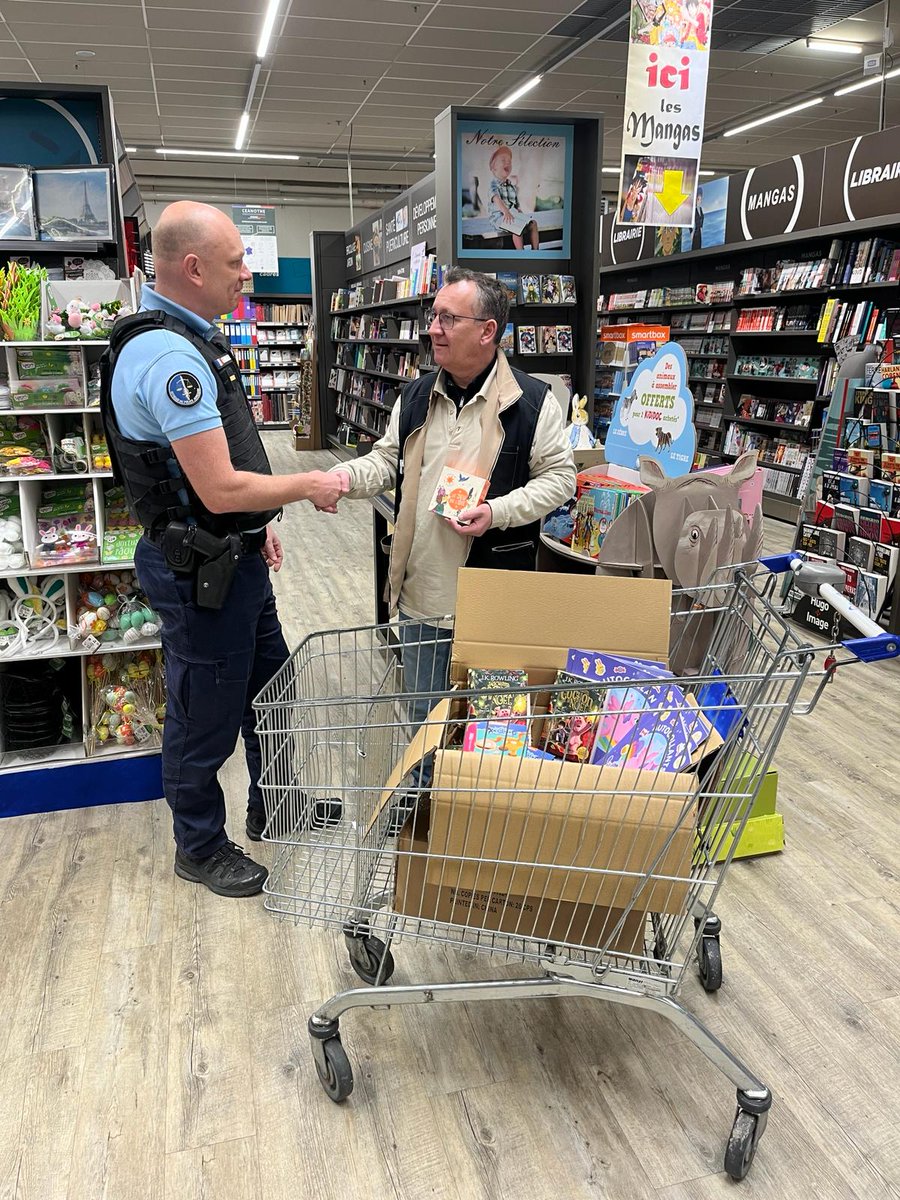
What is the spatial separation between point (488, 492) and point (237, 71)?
923 cm

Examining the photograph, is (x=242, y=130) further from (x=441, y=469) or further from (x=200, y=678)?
(x=200, y=678)

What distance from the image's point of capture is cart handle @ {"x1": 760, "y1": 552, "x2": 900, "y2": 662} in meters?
1.30

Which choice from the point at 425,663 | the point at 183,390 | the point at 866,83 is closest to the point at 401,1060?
the point at 425,663

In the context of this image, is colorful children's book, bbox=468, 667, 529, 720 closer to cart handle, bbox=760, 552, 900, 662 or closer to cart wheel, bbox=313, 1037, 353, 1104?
cart handle, bbox=760, 552, 900, 662

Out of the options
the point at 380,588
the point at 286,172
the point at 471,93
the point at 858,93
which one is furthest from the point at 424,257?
the point at 286,172

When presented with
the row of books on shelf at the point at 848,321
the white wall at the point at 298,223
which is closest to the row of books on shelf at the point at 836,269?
the row of books on shelf at the point at 848,321

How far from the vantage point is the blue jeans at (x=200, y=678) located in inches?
88.3

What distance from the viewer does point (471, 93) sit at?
10625 mm

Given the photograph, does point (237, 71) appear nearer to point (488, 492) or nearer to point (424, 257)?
point (424, 257)

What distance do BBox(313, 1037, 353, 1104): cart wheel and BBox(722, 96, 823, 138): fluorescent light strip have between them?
12.8 metres

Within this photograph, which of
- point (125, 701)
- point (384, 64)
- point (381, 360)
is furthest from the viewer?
point (381, 360)

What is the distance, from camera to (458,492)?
2.33 m

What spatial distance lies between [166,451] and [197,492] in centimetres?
13

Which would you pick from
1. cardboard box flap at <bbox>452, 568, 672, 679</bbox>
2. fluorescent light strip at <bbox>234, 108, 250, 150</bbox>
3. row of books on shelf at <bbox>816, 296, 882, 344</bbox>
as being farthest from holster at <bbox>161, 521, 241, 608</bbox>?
fluorescent light strip at <bbox>234, 108, 250, 150</bbox>
